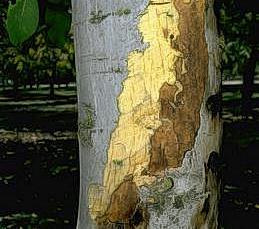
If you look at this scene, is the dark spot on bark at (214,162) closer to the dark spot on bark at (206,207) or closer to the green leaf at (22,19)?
the dark spot on bark at (206,207)

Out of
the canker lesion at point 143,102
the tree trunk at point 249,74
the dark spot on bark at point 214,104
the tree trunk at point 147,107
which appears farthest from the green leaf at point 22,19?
the tree trunk at point 249,74

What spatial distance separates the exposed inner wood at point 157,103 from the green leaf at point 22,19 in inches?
13.0

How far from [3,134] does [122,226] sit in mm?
16826

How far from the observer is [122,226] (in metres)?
1.06

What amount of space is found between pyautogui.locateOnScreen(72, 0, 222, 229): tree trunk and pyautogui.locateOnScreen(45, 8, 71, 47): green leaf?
1.77 feet

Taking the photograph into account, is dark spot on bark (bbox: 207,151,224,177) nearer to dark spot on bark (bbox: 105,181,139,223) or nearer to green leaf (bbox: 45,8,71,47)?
dark spot on bark (bbox: 105,181,139,223)

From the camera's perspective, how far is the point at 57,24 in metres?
1.62

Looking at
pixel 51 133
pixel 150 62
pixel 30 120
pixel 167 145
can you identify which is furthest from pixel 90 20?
pixel 30 120

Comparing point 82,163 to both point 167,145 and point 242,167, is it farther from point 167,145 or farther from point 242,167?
point 242,167

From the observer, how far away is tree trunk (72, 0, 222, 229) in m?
1.03

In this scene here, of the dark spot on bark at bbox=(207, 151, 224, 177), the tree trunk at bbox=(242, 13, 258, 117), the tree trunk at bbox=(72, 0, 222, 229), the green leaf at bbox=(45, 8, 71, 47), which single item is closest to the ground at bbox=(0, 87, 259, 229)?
the dark spot on bark at bbox=(207, 151, 224, 177)

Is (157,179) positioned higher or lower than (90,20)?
lower

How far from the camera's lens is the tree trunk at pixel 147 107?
3.37 ft

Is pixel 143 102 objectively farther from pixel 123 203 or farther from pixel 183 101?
pixel 123 203
